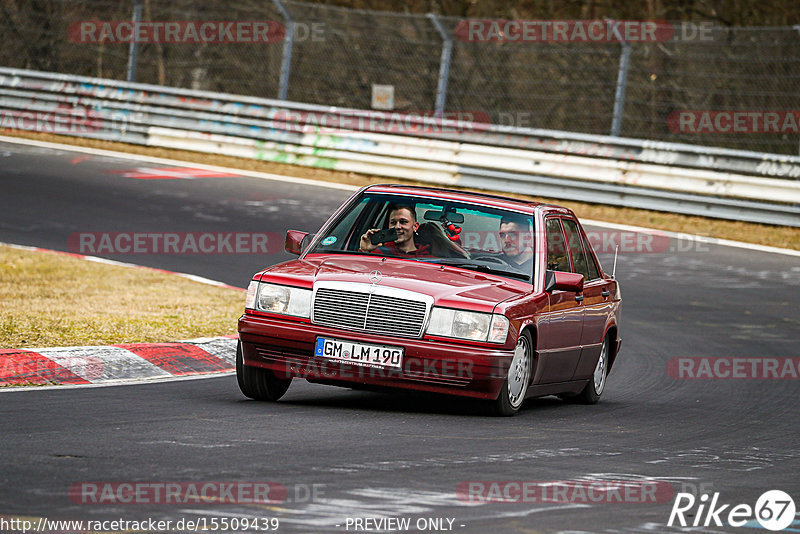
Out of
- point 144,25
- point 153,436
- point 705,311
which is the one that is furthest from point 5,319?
point 144,25

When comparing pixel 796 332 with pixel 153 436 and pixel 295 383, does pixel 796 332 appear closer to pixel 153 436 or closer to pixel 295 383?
pixel 295 383

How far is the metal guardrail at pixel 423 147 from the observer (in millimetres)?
20266

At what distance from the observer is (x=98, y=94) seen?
955 inches

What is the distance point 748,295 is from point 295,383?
7422mm

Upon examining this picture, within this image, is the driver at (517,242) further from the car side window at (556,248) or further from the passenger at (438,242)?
the passenger at (438,242)

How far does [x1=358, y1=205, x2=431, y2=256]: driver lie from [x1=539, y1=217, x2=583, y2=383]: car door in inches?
35.3

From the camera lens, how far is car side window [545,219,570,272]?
9.10 m

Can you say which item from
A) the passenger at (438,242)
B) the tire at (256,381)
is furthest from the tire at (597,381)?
the tire at (256,381)
